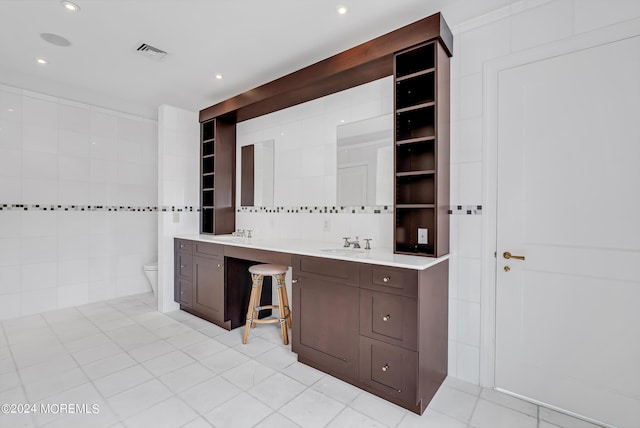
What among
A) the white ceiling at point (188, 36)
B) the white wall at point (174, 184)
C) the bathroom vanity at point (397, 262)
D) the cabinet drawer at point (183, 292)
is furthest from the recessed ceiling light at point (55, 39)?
the cabinet drawer at point (183, 292)

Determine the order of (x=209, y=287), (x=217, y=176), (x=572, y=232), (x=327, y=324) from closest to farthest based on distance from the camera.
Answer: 1. (x=572, y=232)
2. (x=327, y=324)
3. (x=209, y=287)
4. (x=217, y=176)

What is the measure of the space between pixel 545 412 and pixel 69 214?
4.99 meters

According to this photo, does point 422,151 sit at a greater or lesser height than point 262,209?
greater

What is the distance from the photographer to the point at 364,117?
8.89ft

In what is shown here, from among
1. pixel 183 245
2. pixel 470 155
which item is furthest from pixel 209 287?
pixel 470 155

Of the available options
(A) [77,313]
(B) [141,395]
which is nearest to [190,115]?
(A) [77,313]

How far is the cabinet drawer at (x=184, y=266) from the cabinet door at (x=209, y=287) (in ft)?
0.30

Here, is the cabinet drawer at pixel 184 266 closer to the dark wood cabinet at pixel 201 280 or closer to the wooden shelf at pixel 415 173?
the dark wood cabinet at pixel 201 280

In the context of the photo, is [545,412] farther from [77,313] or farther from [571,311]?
[77,313]

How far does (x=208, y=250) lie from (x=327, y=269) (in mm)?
1586

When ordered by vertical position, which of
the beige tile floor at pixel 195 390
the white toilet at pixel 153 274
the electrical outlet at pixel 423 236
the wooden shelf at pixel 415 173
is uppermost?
the wooden shelf at pixel 415 173

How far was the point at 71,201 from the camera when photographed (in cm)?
381

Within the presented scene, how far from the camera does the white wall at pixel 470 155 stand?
2.03 meters

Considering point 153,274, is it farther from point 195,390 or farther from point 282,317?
point 195,390
